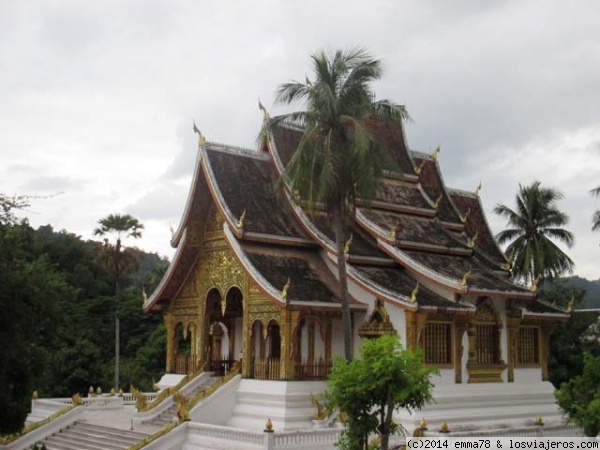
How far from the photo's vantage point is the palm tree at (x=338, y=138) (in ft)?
56.5

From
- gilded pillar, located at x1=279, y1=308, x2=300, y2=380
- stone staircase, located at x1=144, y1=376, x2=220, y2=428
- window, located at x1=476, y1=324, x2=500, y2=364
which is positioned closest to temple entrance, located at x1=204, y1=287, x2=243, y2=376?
stone staircase, located at x1=144, y1=376, x2=220, y2=428

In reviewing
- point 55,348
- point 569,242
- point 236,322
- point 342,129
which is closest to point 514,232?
point 569,242

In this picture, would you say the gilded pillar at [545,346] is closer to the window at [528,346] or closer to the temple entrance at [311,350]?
the window at [528,346]

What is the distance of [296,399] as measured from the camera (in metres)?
18.1

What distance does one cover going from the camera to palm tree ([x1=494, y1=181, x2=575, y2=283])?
28.7m

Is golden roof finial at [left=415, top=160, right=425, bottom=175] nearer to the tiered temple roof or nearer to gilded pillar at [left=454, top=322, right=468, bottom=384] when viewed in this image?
the tiered temple roof

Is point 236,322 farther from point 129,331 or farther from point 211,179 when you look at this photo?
point 129,331

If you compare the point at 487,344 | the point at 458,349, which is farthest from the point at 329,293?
the point at 487,344

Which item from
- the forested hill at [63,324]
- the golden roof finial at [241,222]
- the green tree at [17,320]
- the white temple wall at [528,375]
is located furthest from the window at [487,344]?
the green tree at [17,320]

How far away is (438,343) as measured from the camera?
19.3 m

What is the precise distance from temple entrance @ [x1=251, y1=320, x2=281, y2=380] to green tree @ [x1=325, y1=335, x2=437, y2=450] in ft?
19.7

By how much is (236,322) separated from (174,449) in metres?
6.66

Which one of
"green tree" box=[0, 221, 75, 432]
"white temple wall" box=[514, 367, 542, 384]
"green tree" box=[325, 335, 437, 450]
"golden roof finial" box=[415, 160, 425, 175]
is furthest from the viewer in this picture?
"golden roof finial" box=[415, 160, 425, 175]

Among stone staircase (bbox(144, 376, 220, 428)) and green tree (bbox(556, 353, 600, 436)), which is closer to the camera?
green tree (bbox(556, 353, 600, 436))
